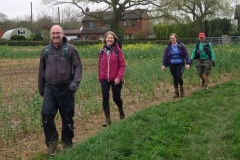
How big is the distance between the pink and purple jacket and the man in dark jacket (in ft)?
6.20

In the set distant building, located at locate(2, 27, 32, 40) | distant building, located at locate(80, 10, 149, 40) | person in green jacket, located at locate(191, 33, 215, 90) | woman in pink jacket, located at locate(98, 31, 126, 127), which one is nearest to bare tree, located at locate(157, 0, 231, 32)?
distant building, located at locate(80, 10, 149, 40)

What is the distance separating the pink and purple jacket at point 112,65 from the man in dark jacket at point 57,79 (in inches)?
74.4

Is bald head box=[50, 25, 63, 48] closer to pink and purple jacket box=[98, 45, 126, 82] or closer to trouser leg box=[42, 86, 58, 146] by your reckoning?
trouser leg box=[42, 86, 58, 146]

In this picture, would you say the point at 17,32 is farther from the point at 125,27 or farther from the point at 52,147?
the point at 52,147

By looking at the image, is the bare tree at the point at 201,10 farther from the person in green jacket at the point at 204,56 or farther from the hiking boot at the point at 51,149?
the hiking boot at the point at 51,149

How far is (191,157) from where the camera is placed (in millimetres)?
5395

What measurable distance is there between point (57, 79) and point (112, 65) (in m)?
2.09

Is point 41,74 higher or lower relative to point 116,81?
higher

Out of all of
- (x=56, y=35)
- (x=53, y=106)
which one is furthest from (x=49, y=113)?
(x=56, y=35)

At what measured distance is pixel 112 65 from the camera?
7617 mm

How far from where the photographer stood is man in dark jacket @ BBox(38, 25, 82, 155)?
567 centimetres

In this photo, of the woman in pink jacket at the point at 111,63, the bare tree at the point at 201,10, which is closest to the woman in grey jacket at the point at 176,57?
the woman in pink jacket at the point at 111,63

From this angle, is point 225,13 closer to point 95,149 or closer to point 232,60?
point 232,60

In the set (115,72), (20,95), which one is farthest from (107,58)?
(20,95)
